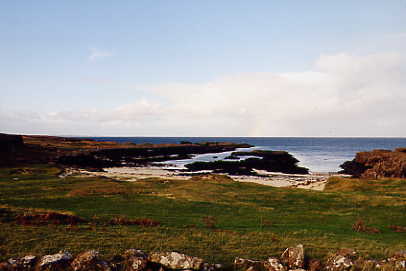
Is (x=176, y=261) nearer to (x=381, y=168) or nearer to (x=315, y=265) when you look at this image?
(x=315, y=265)

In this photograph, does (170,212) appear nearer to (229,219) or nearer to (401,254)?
(229,219)

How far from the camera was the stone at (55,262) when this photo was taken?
1029cm

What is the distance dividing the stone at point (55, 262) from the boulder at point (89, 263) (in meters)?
0.35

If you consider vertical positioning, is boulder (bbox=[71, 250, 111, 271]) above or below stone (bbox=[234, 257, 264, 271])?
above

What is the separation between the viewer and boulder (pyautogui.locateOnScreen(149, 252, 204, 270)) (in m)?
11.0

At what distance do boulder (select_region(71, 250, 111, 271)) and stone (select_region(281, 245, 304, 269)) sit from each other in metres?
6.94

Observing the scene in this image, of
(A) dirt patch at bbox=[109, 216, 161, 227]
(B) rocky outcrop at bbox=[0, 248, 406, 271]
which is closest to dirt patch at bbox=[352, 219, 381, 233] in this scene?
(B) rocky outcrop at bbox=[0, 248, 406, 271]

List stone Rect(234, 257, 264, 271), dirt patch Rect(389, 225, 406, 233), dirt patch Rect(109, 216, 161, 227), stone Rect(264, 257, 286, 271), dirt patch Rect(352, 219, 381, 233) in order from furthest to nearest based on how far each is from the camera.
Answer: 1. dirt patch Rect(389, 225, 406, 233)
2. dirt patch Rect(352, 219, 381, 233)
3. dirt patch Rect(109, 216, 161, 227)
4. stone Rect(234, 257, 264, 271)
5. stone Rect(264, 257, 286, 271)

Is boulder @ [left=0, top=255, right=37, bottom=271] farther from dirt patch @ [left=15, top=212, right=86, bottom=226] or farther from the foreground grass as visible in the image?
dirt patch @ [left=15, top=212, right=86, bottom=226]

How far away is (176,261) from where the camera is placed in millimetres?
11180

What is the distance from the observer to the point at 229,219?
2377cm

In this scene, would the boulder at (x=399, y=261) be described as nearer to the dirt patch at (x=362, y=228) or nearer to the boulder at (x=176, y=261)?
the boulder at (x=176, y=261)

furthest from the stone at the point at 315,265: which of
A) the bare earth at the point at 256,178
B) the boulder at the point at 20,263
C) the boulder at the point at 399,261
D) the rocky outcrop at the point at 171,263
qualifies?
the bare earth at the point at 256,178

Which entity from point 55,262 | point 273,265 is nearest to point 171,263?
point 273,265
